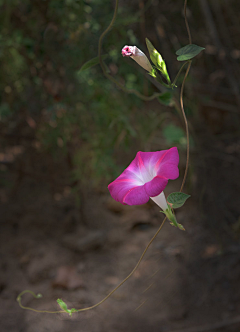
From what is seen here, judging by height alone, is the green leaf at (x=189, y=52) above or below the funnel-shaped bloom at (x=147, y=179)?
above

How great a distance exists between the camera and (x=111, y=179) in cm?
165

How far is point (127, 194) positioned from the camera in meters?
0.50

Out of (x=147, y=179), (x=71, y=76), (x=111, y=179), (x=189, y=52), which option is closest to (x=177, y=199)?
(x=147, y=179)

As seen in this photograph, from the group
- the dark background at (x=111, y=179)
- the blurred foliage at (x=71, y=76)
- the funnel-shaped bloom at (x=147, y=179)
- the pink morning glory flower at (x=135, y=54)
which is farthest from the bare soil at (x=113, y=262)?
the pink morning glory flower at (x=135, y=54)

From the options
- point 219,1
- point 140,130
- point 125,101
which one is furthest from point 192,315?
point 219,1

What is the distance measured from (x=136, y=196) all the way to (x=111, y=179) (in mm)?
1166

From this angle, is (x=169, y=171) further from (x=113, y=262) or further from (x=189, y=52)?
(x=113, y=262)

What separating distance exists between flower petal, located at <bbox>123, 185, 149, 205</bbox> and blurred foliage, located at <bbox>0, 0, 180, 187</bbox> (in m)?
0.77

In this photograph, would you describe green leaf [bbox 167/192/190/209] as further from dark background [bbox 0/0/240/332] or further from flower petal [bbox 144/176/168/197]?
dark background [bbox 0/0/240/332]

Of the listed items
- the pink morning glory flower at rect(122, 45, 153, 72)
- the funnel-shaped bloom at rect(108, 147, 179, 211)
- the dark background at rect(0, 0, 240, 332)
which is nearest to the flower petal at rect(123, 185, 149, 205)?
the funnel-shaped bloom at rect(108, 147, 179, 211)

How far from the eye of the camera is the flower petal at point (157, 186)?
463mm

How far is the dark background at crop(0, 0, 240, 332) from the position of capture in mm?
1306

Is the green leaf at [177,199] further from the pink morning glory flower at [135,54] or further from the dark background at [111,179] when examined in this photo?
the dark background at [111,179]

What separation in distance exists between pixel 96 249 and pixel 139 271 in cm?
28
